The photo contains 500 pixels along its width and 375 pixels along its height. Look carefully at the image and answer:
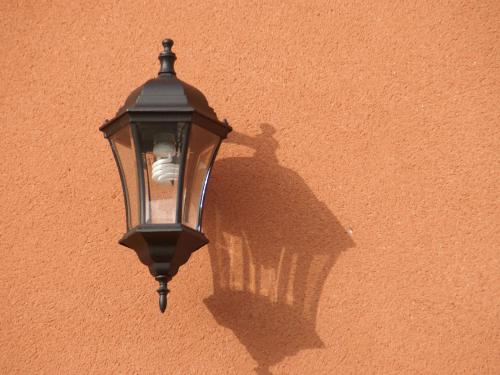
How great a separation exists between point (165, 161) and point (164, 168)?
21mm

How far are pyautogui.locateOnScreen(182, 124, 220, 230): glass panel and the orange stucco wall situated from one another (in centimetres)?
25

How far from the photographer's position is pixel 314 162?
296 cm

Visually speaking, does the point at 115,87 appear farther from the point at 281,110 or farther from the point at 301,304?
the point at 301,304

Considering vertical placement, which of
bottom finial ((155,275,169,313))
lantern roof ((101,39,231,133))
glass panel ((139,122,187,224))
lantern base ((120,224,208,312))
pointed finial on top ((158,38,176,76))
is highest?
pointed finial on top ((158,38,176,76))

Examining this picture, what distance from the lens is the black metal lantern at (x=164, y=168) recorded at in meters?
2.54

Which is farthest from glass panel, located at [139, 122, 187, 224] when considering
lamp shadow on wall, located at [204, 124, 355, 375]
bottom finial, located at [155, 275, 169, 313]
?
lamp shadow on wall, located at [204, 124, 355, 375]

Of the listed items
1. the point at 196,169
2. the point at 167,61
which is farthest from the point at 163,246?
the point at 167,61

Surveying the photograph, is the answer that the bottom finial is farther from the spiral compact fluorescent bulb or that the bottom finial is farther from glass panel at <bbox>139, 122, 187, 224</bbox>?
the spiral compact fluorescent bulb

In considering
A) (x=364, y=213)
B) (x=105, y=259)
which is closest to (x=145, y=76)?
(x=105, y=259)

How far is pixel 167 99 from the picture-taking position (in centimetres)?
259

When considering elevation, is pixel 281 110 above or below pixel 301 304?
above

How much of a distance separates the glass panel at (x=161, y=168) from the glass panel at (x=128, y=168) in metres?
0.04

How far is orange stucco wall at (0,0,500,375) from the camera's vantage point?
280cm

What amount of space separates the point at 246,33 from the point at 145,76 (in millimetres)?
367
